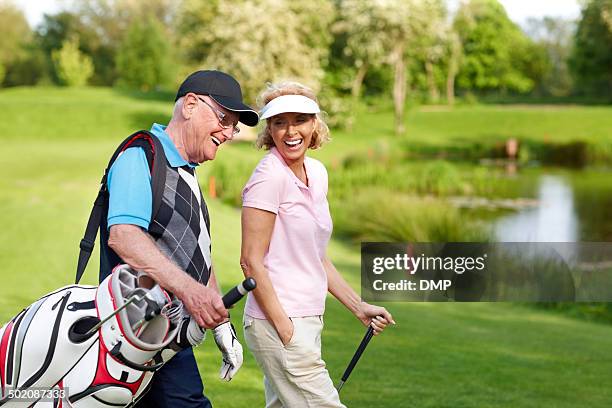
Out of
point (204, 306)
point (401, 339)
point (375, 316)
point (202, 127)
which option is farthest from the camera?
point (401, 339)

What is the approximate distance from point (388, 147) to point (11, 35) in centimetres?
3756

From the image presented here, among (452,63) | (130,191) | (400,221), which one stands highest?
(130,191)

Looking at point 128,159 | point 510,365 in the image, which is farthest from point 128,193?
point 510,365

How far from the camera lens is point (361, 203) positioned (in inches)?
693

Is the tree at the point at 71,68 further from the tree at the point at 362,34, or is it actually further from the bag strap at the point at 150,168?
the bag strap at the point at 150,168

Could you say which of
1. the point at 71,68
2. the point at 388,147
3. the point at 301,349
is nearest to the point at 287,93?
the point at 301,349

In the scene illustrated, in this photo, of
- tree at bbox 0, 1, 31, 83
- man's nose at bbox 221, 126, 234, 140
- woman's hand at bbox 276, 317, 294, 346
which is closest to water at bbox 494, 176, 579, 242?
woman's hand at bbox 276, 317, 294, 346

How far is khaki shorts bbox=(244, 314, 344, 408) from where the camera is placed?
342 centimetres

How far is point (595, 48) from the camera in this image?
2136 inches

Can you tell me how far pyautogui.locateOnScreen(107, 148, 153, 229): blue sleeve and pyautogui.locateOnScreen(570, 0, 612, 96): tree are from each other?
2054 inches

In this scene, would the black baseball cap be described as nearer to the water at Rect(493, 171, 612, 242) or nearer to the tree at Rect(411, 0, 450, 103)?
the water at Rect(493, 171, 612, 242)

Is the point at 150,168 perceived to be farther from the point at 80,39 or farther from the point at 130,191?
the point at 80,39

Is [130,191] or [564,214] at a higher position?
[130,191]

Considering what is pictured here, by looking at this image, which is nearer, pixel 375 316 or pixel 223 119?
pixel 223 119
